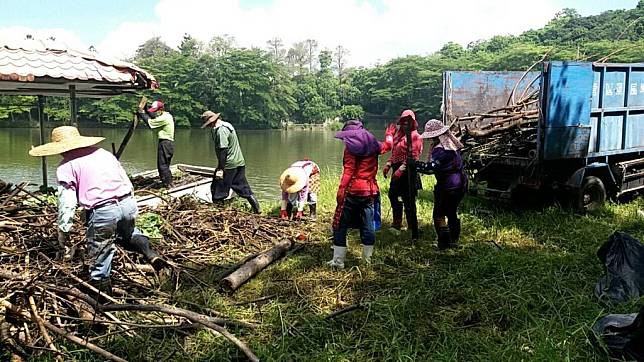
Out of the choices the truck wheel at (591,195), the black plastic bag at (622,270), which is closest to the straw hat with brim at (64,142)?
the black plastic bag at (622,270)

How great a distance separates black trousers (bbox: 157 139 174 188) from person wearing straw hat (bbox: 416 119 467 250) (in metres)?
4.79

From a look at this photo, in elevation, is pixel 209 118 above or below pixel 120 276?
above

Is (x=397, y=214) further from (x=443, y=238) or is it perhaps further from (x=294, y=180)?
(x=294, y=180)

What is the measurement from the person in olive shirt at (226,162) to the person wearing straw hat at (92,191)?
3174 mm

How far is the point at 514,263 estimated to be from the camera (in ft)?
17.4

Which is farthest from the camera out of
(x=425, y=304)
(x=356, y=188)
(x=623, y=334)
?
(x=356, y=188)

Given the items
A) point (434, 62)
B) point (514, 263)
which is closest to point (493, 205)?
point (514, 263)

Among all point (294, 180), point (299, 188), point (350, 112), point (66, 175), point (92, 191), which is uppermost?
point (350, 112)

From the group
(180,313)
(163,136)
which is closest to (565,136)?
(180,313)

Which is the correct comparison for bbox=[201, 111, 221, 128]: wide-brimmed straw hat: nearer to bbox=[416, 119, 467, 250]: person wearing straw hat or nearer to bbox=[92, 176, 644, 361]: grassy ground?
bbox=[92, 176, 644, 361]: grassy ground

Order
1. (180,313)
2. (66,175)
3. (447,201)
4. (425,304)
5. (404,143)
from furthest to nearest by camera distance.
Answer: (404,143), (447,201), (425,304), (66,175), (180,313)

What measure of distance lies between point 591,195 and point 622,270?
366cm

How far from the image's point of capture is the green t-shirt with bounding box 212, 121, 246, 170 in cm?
745

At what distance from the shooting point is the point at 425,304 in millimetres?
4312
